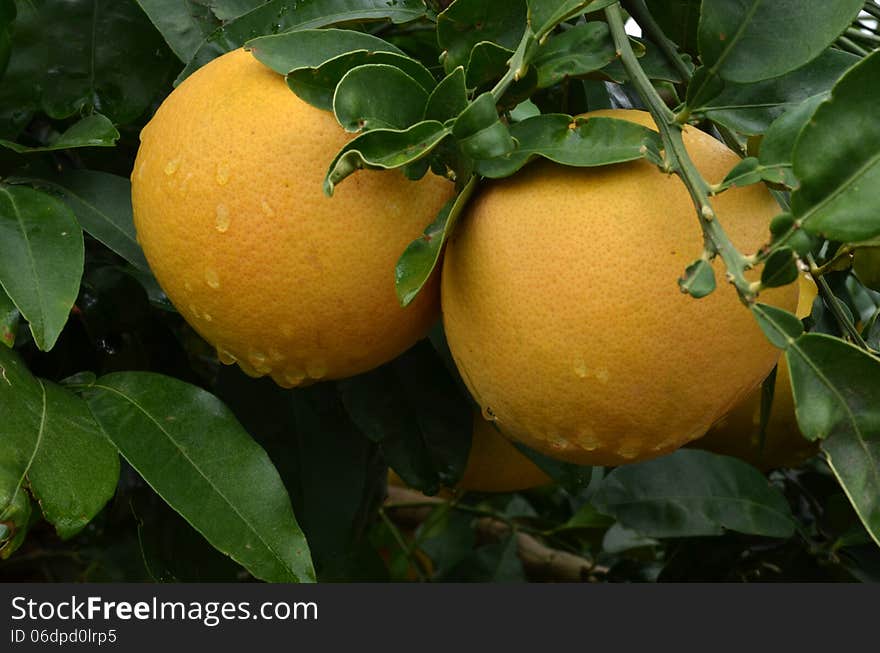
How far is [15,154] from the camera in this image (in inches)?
38.5

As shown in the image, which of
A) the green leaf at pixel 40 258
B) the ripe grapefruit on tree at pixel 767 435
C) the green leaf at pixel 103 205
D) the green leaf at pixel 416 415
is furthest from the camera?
the ripe grapefruit on tree at pixel 767 435

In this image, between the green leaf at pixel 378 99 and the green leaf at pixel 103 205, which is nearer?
the green leaf at pixel 378 99

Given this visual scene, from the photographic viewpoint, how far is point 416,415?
44.9 inches

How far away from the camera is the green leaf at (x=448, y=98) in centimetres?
72

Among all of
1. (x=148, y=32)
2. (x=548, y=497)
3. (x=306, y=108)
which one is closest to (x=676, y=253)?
(x=306, y=108)

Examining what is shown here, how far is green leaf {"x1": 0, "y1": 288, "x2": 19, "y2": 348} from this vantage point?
84cm

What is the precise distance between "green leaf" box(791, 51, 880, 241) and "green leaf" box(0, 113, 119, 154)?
0.56 m

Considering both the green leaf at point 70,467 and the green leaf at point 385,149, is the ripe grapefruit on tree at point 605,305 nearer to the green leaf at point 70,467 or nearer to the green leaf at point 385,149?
the green leaf at point 385,149

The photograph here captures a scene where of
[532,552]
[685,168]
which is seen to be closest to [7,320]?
[685,168]

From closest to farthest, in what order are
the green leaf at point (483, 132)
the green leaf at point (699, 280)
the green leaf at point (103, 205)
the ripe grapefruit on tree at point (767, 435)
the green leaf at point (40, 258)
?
the green leaf at point (699, 280) → the green leaf at point (483, 132) → the green leaf at point (40, 258) → the green leaf at point (103, 205) → the ripe grapefruit on tree at point (767, 435)

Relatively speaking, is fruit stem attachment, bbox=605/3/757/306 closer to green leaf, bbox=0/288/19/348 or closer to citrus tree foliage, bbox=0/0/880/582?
citrus tree foliage, bbox=0/0/880/582

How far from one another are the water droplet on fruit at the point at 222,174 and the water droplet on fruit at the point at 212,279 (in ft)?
0.22

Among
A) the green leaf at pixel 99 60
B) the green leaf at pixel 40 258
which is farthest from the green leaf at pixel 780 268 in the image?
the green leaf at pixel 99 60

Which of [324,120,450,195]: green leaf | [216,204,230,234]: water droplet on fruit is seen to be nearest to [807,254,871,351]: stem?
[324,120,450,195]: green leaf
